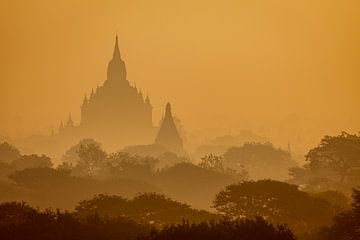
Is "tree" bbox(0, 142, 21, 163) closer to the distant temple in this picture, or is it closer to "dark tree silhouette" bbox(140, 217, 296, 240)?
the distant temple


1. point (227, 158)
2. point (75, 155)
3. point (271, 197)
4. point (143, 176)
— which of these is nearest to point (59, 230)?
point (271, 197)

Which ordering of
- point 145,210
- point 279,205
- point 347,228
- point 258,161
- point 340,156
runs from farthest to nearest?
point 258,161 < point 340,156 < point 279,205 < point 145,210 < point 347,228

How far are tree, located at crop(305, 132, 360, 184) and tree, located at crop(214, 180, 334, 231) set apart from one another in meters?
29.7

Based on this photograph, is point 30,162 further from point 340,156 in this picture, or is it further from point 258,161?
point 340,156

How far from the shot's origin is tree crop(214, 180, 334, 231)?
1727 inches

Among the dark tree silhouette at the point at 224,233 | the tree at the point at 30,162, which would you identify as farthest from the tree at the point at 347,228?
the tree at the point at 30,162

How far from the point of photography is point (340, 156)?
7619 centimetres

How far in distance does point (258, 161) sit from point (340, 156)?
1915 inches

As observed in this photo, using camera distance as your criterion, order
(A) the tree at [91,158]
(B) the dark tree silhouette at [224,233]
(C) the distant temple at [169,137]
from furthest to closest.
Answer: (C) the distant temple at [169,137]
(A) the tree at [91,158]
(B) the dark tree silhouette at [224,233]

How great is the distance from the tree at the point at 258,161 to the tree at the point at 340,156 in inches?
1680

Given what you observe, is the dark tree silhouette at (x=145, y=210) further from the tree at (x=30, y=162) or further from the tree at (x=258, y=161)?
the tree at (x=258, y=161)

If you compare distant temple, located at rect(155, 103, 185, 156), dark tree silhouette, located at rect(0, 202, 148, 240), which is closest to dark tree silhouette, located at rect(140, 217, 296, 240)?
dark tree silhouette, located at rect(0, 202, 148, 240)

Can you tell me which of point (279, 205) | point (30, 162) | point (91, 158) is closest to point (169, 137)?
point (91, 158)

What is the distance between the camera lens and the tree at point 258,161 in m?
123
